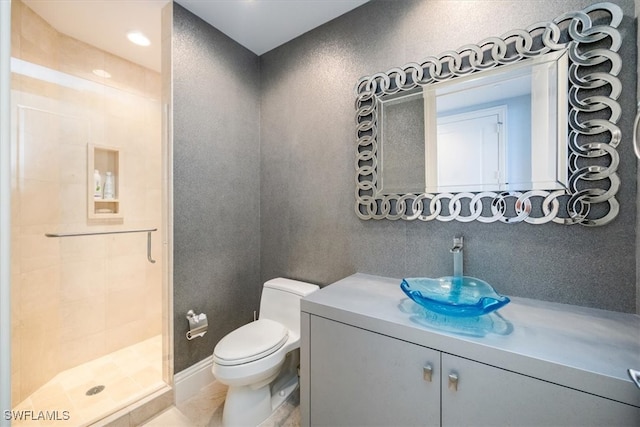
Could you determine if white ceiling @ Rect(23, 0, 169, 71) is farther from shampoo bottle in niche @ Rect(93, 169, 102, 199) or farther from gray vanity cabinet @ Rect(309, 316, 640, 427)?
gray vanity cabinet @ Rect(309, 316, 640, 427)

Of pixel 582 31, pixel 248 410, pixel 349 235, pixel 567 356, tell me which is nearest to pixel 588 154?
pixel 582 31

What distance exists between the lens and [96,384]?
1.85 metres

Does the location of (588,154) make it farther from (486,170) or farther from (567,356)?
(567,356)

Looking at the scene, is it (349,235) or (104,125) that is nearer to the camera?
(349,235)

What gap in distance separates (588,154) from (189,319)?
7.40ft

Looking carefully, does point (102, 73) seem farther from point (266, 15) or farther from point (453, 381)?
point (453, 381)

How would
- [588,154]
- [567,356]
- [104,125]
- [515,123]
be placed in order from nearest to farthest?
1. [567,356]
2. [588,154]
3. [515,123]
4. [104,125]

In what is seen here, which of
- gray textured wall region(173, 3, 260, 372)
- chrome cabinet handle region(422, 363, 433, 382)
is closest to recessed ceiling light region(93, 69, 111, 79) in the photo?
gray textured wall region(173, 3, 260, 372)

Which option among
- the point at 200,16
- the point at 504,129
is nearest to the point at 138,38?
the point at 200,16

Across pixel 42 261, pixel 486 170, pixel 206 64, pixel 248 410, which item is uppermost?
pixel 206 64

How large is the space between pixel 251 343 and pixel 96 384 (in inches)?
49.5

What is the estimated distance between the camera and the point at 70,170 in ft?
6.54

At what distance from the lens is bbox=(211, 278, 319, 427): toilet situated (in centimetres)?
→ 143

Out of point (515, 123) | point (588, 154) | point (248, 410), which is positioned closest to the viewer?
point (588, 154)
